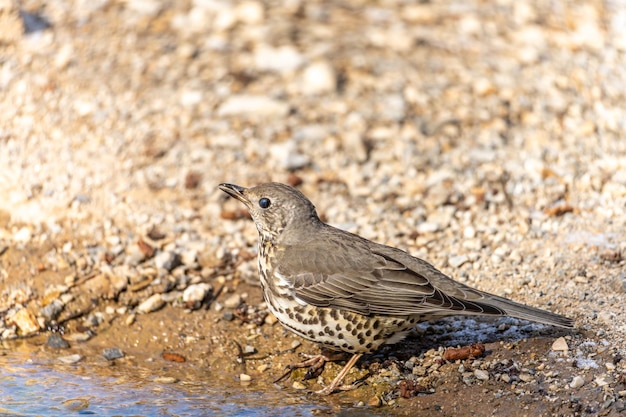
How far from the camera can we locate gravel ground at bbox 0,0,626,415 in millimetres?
6711

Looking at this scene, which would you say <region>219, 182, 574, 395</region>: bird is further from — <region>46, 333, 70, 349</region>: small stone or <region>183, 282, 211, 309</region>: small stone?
<region>46, 333, 70, 349</region>: small stone

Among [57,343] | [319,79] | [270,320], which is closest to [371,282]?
[270,320]

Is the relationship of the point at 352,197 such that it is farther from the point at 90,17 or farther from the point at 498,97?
the point at 90,17

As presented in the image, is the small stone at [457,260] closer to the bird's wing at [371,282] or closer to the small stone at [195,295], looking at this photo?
the bird's wing at [371,282]

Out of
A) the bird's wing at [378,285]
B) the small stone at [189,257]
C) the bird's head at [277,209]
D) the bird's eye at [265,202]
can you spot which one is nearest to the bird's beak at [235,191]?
the bird's head at [277,209]

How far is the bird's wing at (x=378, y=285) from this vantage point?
6098 mm

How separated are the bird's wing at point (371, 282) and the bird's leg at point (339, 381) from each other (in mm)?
394

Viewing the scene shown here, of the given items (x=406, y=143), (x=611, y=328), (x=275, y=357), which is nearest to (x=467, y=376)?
(x=611, y=328)

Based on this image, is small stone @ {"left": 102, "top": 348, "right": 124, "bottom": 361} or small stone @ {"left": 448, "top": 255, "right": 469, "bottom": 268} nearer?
small stone @ {"left": 102, "top": 348, "right": 124, "bottom": 361}

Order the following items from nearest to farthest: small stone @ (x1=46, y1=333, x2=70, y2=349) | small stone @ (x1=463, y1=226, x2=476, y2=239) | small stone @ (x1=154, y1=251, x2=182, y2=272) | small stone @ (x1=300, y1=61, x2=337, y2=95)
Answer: small stone @ (x1=46, y1=333, x2=70, y2=349) < small stone @ (x1=154, y1=251, x2=182, y2=272) < small stone @ (x1=463, y1=226, x2=476, y2=239) < small stone @ (x1=300, y1=61, x2=337, y2=95)

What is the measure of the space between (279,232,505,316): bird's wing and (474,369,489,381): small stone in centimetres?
42

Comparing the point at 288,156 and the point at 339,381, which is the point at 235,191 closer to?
the point at 339,381

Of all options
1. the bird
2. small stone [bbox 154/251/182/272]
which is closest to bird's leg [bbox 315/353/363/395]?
the bird

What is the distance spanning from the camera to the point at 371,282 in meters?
6.37
